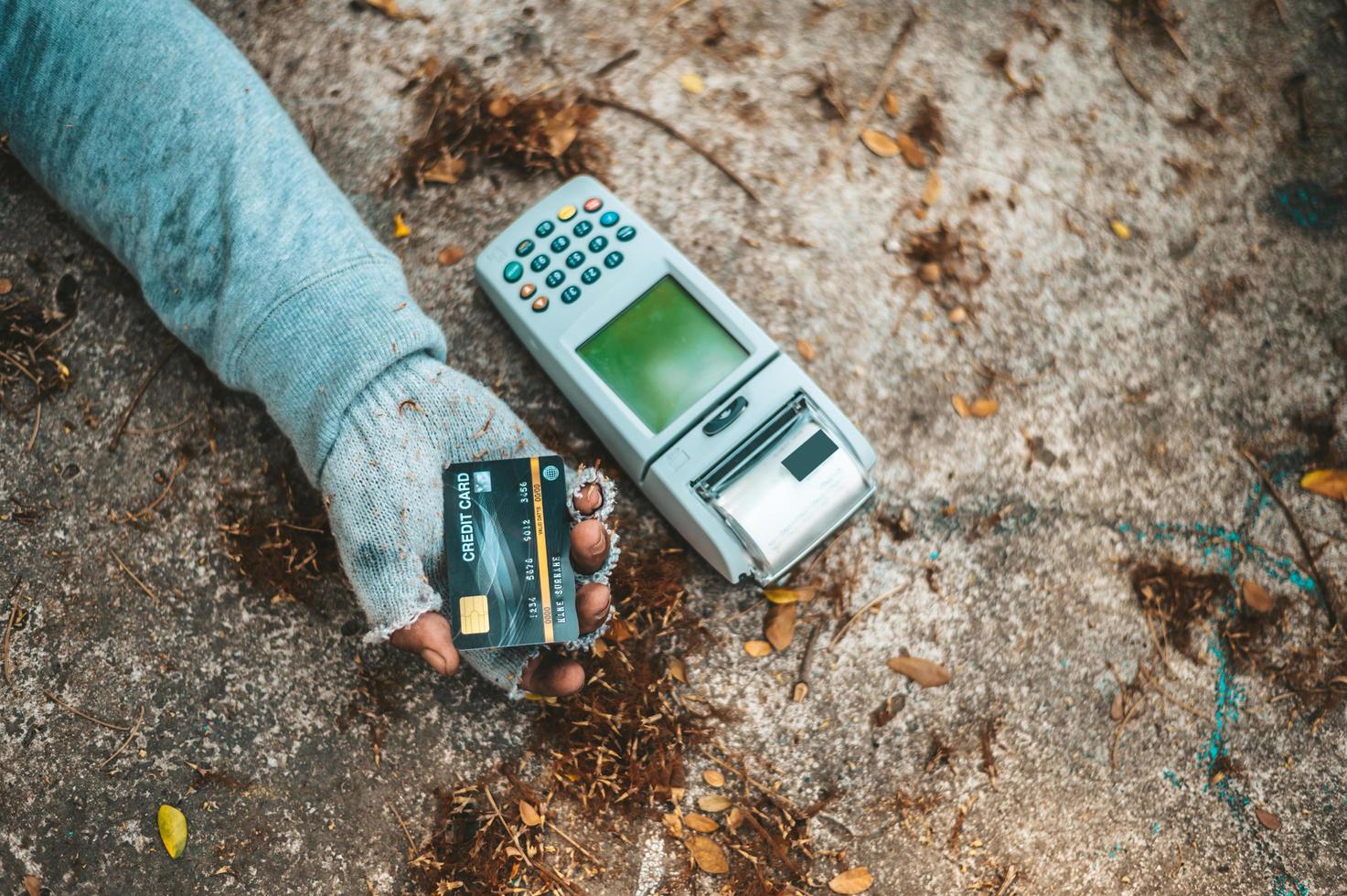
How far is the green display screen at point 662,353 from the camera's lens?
1.39 metres

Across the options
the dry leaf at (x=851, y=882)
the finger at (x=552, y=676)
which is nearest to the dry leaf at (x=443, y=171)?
the finger at (x=552, y=676)

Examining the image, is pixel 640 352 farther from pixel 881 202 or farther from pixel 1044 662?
pixel 1044 662

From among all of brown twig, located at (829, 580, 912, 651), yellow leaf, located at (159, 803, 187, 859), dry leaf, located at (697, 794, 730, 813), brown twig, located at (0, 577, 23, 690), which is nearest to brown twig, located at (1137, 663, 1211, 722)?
brown twig, located at (829, 580, 912, 651)

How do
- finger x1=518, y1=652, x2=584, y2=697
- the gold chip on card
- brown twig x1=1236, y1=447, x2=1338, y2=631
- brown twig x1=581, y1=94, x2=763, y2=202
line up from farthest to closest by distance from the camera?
1. brown twig x1=581, y1=94, x2=763, y2=202
2. brown twig x1=1236, y1=447, x2=1338, y2=631
3. finger x1=518, y1=652, x2=584, y2=697
4. the gold chip on card

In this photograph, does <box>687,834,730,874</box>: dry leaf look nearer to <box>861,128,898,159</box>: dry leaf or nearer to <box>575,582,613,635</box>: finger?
<box>575,582,613,635</box>: finger

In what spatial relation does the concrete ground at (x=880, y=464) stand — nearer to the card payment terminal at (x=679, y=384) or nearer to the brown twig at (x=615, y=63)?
the brown twig at (x=615, y=63)

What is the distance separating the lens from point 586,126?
1.71 meters

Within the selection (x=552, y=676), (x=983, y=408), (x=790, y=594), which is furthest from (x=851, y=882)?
(x=983, y=408)

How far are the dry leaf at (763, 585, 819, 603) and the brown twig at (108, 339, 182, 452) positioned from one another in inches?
48.3

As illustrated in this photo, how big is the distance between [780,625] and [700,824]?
0.37 m

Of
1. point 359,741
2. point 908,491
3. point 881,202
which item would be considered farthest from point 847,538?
point 359,741

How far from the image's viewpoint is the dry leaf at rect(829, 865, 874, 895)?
144 centimetres

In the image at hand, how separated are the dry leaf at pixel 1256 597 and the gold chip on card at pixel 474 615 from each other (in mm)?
1433

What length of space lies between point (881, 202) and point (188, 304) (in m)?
1.34
